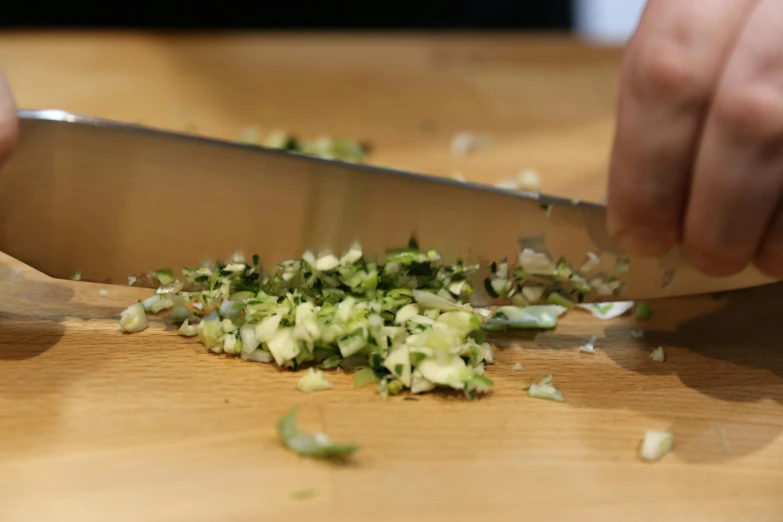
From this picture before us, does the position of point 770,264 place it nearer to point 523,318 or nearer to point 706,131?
point 706,131

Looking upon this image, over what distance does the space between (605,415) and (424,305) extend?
11.3 inches

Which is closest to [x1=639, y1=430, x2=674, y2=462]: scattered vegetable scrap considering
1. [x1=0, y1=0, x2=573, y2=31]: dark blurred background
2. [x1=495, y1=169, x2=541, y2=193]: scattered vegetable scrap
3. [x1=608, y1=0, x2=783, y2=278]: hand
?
[x1=608, y1=0, x2=783, y2=278]: hand

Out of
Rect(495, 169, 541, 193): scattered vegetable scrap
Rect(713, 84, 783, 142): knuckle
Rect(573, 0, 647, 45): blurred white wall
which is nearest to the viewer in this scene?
Rect(713, 84, 783, 142): knuckle

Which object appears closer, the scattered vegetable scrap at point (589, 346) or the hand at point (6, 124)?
the hand at point (6, 124)

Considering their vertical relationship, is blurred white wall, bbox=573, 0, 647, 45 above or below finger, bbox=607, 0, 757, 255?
above

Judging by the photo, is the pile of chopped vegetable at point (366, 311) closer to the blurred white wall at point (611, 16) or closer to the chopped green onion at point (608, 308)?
the chopped green onion at point (608, 308)

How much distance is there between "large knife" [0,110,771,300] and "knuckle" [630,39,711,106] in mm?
218

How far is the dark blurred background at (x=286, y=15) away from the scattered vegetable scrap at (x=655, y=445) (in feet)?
5.46

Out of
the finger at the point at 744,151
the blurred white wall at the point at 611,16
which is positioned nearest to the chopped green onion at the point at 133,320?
the finger at the point at 744,151

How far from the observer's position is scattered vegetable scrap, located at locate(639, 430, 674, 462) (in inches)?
35.8

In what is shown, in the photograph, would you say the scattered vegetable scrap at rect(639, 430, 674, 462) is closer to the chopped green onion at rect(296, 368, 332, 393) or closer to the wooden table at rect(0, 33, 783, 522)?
the wooden table at rect(0, 33, 783, 522)

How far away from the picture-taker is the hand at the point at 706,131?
2.57 ft

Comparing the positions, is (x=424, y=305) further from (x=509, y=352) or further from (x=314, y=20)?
(x=314, y=20)

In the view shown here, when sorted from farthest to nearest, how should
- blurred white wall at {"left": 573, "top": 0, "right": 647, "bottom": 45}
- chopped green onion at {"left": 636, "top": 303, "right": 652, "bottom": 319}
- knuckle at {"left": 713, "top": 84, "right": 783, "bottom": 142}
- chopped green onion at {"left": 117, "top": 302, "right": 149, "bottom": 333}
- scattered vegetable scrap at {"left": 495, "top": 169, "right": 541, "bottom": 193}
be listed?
1. blurred white wall at {"left": 573, "top": 0, "right": 647, "bottom": 45}
2. scattered vegetable scrap at {"left": 495, "top": 169, "right": 541, "bottom": 193}
3. chopped green onion at {"left": 636, "top": 303, "right": 652, "bottom": 319}
4. chopped green onion at {"left": 117, "top": 302, "right": 149, "bottom": 333}
5. knuckle at {"left": 713, "top": 84, "right": 783, "bottom": 142}
